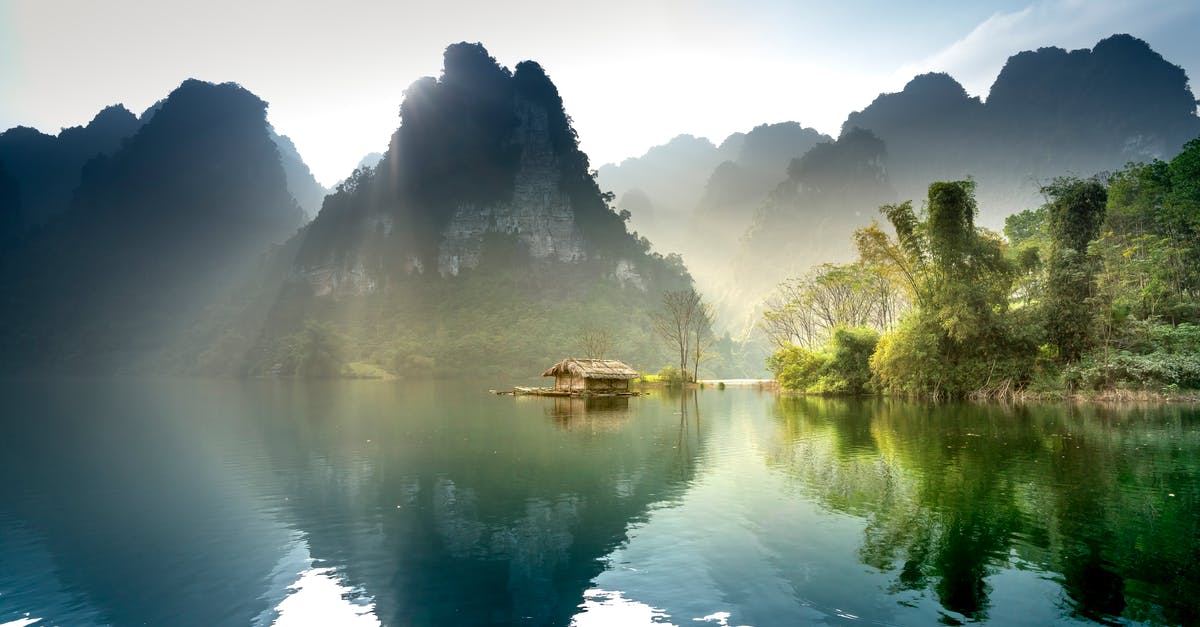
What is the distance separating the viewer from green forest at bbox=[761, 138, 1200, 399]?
31.0 metres

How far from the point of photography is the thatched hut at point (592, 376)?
144 feet

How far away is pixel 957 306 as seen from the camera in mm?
34219

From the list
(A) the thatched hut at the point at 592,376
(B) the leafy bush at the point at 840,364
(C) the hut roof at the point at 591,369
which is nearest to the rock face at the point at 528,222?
(A) the thatched hut at the point at 592,376

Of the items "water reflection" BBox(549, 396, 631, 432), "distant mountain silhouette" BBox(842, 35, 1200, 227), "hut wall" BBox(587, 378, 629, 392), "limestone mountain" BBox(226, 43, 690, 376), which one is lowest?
"water reflection" BBox(549, 396, 631, 432)

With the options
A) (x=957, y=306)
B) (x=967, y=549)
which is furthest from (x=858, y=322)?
(x=967, y=549)

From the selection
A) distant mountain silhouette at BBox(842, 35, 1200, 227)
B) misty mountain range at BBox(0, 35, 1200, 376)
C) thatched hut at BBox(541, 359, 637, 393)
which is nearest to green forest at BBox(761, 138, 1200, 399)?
thatched hut at BBox(541, 359, 637, 393)

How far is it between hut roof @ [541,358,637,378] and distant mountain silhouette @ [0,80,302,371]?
127901mm

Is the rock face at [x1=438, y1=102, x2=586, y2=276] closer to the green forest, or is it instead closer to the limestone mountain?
the limestone mountain

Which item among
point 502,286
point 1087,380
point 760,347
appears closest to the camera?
point 1087,380

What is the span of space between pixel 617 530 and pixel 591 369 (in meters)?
33.8

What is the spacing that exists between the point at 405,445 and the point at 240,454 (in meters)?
5.26

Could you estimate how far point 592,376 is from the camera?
43.1m

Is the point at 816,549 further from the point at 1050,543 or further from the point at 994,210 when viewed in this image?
the point at 994,210

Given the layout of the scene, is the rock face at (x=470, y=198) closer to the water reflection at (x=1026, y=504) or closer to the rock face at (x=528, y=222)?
the rock face at (x=528, y=222)
